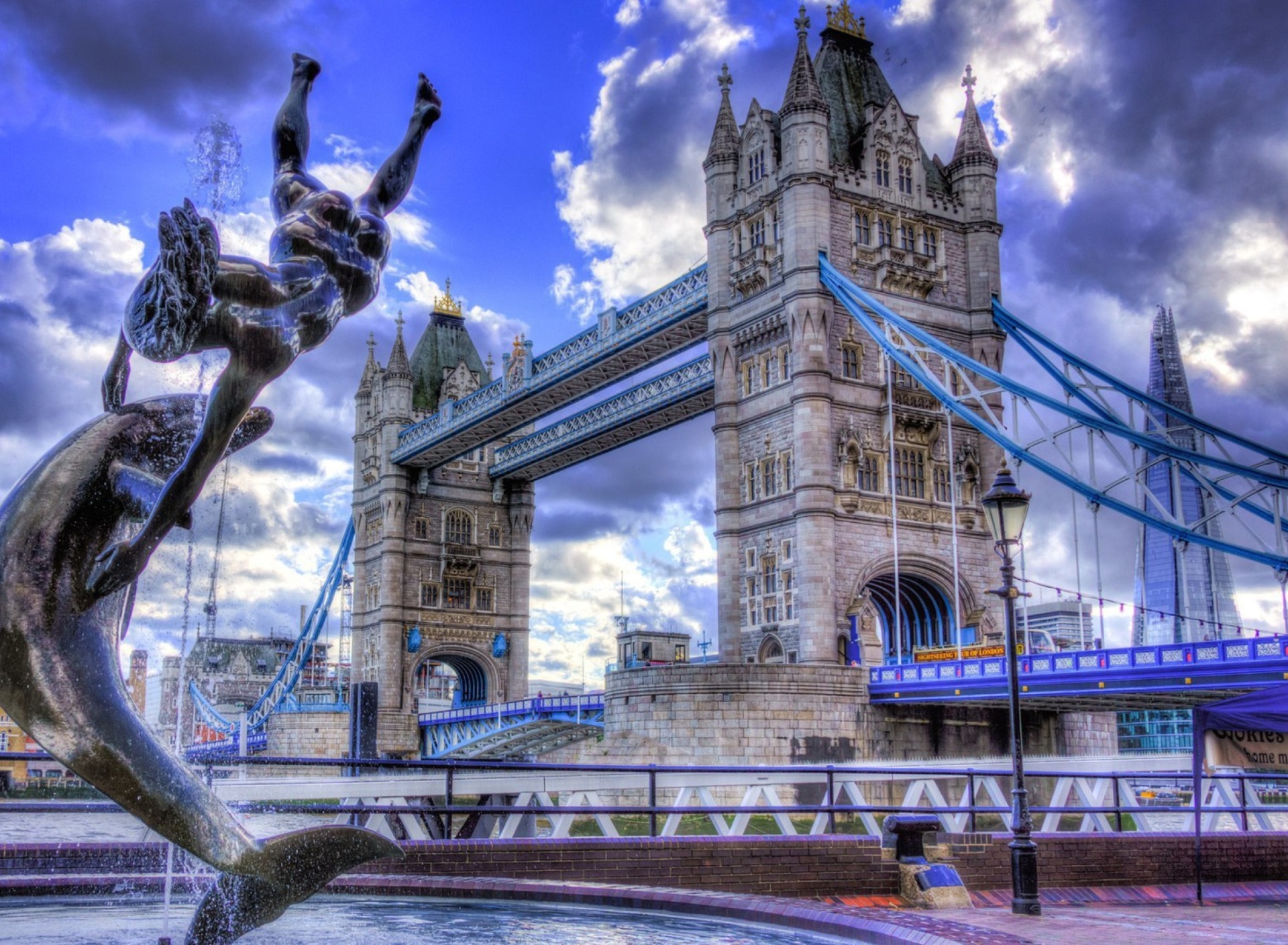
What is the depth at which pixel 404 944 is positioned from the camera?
16.9 ft

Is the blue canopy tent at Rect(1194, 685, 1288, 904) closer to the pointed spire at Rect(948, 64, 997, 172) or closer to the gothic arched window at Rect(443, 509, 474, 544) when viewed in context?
the pointed spire at Rect(948, 64, 997, 172)

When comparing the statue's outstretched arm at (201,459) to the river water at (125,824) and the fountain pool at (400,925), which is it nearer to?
the fountain pool at (400,925)

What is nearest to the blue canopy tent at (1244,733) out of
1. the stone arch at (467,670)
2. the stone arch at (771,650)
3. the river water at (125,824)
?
the river water at (125,824)

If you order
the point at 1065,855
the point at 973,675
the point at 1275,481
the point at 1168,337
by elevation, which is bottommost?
the point at 1065,855

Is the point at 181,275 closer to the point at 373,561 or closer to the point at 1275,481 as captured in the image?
the point at 1275,481

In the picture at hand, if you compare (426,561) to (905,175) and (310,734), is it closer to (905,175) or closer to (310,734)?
(310,734)

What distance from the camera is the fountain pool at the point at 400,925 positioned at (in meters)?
5.32

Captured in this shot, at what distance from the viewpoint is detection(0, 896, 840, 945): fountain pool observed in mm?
5320

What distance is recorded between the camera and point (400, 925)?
5.75 meters

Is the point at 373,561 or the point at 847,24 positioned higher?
the point at 847,24

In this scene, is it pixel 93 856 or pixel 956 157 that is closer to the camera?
pixel 93 856

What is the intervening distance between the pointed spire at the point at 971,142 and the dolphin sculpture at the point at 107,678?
32.4m

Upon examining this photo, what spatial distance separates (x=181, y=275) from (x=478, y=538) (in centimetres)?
5223

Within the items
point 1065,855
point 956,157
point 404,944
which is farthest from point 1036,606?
point 404,944
